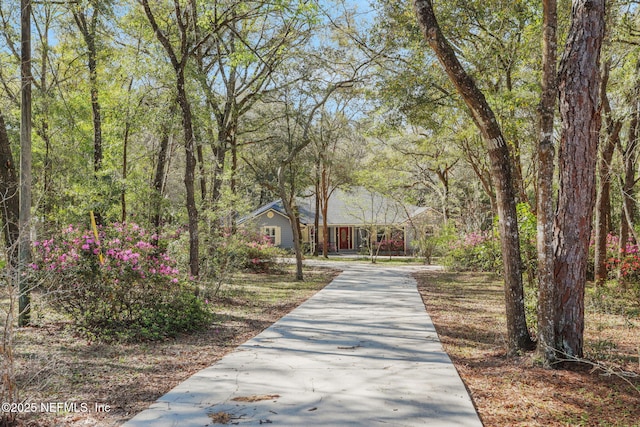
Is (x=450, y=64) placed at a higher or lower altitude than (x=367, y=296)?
higher

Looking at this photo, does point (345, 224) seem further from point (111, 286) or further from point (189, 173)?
point (111, 286)

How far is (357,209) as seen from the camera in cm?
2930

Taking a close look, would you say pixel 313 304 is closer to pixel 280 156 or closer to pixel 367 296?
pixel 367 296

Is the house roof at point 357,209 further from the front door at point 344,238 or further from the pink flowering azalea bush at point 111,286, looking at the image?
the pink flowering azalea bush at point 111,286

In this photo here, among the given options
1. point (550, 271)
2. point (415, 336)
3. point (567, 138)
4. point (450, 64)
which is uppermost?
point (450, 64)

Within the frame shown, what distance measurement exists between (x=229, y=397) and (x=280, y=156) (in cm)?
2108

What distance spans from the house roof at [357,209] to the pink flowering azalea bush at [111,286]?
738 inches

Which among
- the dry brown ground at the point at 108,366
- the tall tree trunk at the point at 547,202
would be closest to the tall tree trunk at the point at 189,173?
the dry brown ground at the point at 108,366

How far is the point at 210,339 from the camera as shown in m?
6.65

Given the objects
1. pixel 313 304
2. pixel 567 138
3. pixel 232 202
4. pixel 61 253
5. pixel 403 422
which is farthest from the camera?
pixel 232 202

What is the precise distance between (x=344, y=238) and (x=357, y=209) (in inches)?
249

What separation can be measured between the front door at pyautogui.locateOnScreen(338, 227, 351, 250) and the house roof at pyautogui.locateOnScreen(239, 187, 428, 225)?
1665 millimetres

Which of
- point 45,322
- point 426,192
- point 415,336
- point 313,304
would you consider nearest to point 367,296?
point 313,304

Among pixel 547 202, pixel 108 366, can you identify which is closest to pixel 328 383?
pixel 108 366
